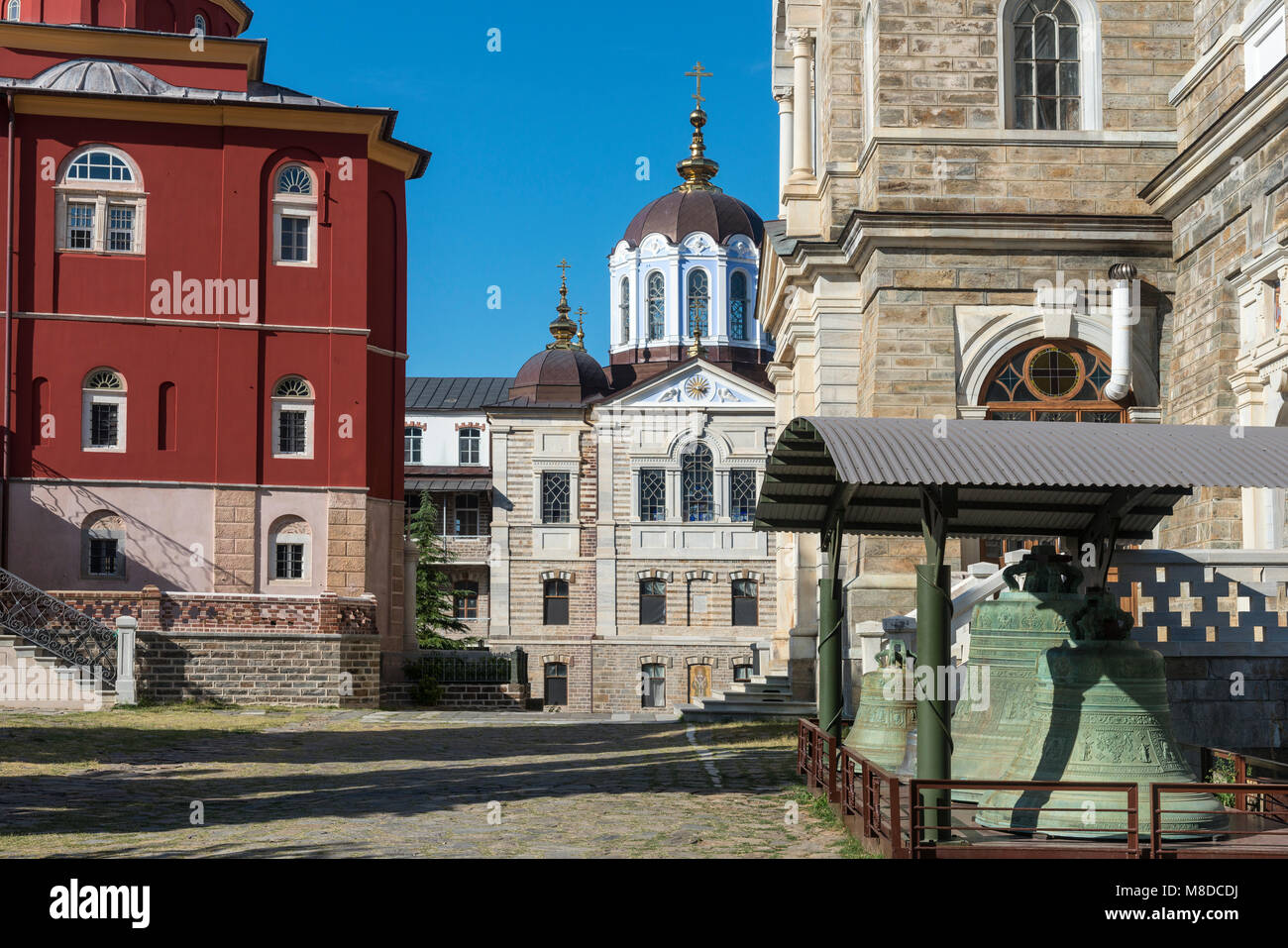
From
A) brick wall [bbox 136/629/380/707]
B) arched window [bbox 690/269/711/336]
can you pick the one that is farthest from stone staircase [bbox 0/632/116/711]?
Result: arched window [bbox 690/269/711/336]

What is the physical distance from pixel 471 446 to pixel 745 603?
43.1 feet

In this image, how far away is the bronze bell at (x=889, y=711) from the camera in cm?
1158

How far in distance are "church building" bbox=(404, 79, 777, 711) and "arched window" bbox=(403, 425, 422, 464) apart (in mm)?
2956

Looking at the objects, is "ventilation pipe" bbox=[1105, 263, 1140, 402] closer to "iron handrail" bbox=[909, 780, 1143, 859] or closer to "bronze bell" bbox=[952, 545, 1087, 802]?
"bronze bell" bbox=[952, 545, 1087, 802]

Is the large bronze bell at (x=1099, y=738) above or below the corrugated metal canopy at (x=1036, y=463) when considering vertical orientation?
below

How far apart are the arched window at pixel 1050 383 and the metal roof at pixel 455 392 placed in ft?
134

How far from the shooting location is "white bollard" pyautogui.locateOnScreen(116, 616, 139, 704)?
88.7ft

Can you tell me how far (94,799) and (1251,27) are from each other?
15.5 meters

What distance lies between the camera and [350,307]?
32656mm

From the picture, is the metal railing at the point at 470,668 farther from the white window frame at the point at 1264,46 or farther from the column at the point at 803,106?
the white window frame at the point at 1264,46

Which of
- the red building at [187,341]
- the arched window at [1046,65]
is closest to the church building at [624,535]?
the red building at [187,341]

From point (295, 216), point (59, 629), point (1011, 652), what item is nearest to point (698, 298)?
point (295, 216)

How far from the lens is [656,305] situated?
6138cm

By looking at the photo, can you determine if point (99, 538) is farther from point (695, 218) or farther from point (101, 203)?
point (695, 218)
